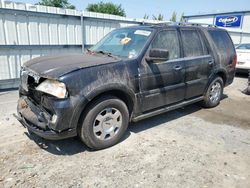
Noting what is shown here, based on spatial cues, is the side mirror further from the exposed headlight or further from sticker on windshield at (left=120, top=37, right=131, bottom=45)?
the exposed headlight

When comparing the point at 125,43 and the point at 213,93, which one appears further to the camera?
the point at 213,93

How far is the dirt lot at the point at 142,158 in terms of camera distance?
291 cm

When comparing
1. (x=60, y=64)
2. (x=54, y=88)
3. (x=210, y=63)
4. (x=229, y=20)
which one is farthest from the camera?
(x=229, y=20)

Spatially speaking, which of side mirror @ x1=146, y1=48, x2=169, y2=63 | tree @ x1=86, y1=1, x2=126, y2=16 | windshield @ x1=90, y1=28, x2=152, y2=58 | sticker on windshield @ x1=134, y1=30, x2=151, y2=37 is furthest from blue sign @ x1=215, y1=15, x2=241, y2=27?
side mirror @ x1=146, y1=48, x2=169, y2=63

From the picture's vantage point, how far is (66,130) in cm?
316

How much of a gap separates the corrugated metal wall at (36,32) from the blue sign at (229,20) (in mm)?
25397

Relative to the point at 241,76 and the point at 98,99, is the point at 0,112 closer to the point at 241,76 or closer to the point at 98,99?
the point at 98,99

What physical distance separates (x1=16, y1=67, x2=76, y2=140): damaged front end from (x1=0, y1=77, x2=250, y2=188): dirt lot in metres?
0.45

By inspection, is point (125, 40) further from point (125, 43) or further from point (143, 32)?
point (143, 32)

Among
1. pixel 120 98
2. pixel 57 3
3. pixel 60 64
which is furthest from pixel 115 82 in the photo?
pixel 57 3

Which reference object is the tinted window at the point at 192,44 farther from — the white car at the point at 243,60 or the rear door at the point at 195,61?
the white car at the point at 243,60

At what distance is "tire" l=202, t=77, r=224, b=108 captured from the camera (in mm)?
5562

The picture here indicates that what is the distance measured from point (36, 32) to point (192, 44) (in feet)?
15.6

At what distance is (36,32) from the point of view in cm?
708
